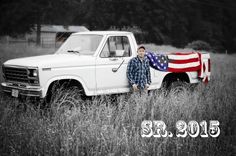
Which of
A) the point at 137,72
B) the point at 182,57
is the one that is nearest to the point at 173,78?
the point at 182,57

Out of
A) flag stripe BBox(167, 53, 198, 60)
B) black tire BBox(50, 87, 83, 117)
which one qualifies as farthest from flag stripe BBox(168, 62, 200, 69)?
black tire BBox(50, 87, 83, 117)

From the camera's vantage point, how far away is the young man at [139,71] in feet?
26.9

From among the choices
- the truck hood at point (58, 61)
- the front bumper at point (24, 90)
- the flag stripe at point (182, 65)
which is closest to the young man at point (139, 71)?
the truck hood at point (58, 61)

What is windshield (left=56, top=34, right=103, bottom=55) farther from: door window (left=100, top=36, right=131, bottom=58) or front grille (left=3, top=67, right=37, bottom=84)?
front grille (left=3, top=67, right=37, bottom=84)

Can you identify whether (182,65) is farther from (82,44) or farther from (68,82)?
(68,82)

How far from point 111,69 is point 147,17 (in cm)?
5050

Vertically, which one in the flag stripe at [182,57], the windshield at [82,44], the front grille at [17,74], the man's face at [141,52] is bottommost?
the front grille at [17,74]

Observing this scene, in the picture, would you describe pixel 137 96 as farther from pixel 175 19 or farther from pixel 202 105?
pixel 175 19

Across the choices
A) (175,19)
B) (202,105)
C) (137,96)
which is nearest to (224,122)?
(202,105)

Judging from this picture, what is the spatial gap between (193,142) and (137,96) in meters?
2.11

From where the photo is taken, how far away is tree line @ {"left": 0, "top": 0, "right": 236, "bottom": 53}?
47.4m

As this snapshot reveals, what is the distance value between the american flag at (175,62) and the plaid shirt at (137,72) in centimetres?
70

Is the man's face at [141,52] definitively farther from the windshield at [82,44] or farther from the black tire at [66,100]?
the black tire at [66,100]

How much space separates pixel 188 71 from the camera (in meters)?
9.81
